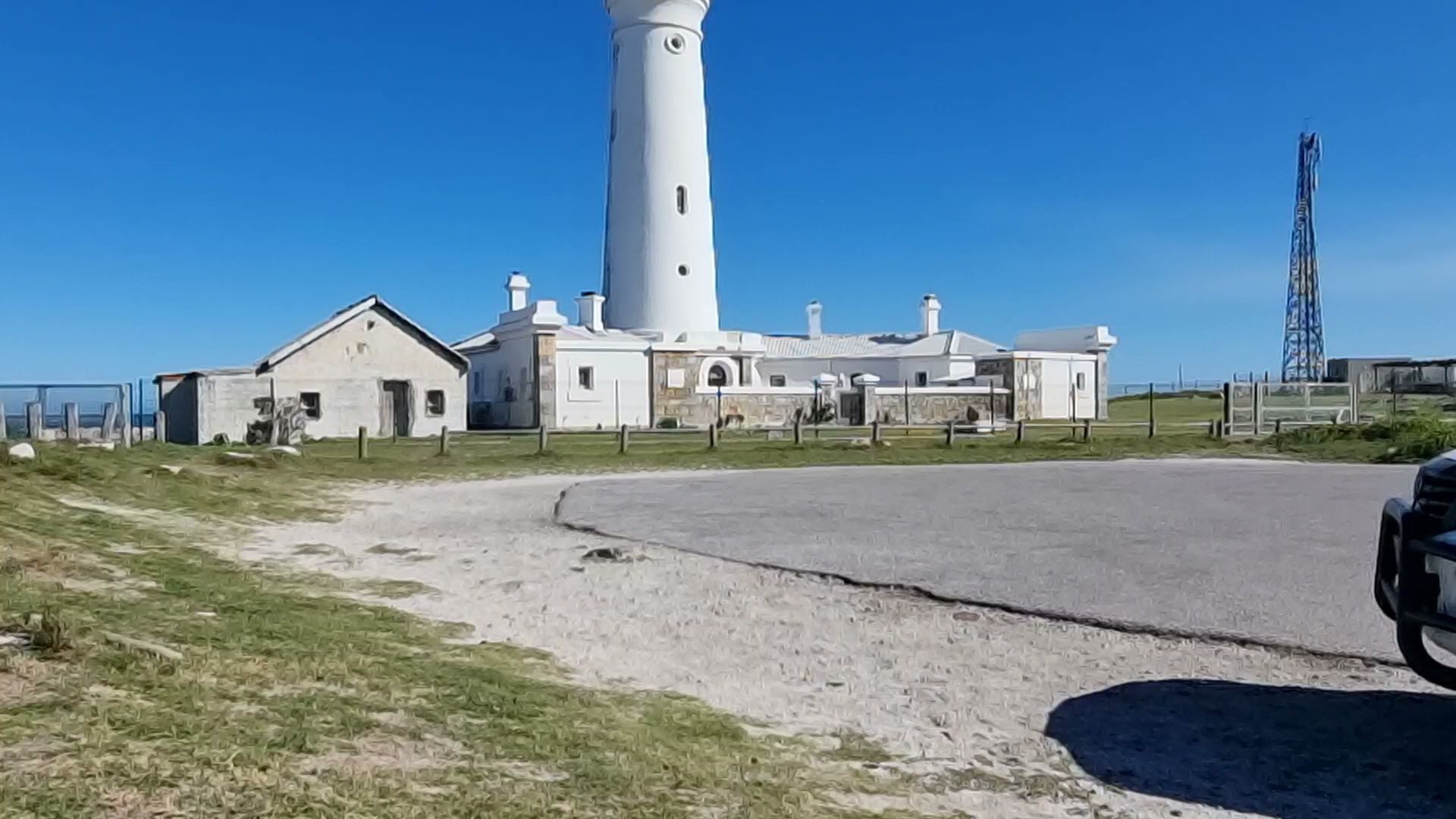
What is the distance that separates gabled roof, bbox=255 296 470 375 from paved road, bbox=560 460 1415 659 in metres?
16.4

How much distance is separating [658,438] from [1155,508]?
17.9 meters

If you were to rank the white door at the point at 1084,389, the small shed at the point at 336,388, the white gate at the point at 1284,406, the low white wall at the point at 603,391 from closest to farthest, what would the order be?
the small shed at the point at 336,388
the white gate at the point at 1284,406
the low white wall at the point at 603,391
the white door at the point at 1084,389

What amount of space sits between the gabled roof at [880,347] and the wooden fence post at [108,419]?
29552 mm

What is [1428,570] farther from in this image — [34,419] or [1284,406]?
[1284,406]

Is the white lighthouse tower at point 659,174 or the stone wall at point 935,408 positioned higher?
the white lighthouse tower at point 659,174

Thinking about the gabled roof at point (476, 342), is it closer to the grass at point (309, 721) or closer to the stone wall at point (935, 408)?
the stone wall at point (935, 408)

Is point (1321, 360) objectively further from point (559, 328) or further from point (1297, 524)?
point (1297, 524)

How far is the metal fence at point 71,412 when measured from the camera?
21.8 m

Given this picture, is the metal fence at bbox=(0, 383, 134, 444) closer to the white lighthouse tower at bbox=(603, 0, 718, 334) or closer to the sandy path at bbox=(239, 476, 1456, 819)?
the sandy path at bbox=(239, 476, 1456, 819)

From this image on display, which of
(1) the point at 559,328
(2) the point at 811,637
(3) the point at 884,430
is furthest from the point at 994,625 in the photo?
(1) the point at 559,328

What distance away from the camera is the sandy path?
4398mm

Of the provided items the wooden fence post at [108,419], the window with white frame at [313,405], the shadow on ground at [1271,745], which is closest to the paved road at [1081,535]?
the shadow on ground at [1271,745]

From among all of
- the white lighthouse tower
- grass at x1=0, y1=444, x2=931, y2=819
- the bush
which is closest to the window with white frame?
the white lighthouse tower

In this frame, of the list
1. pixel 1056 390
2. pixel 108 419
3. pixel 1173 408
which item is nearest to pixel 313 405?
pixel 108 419
